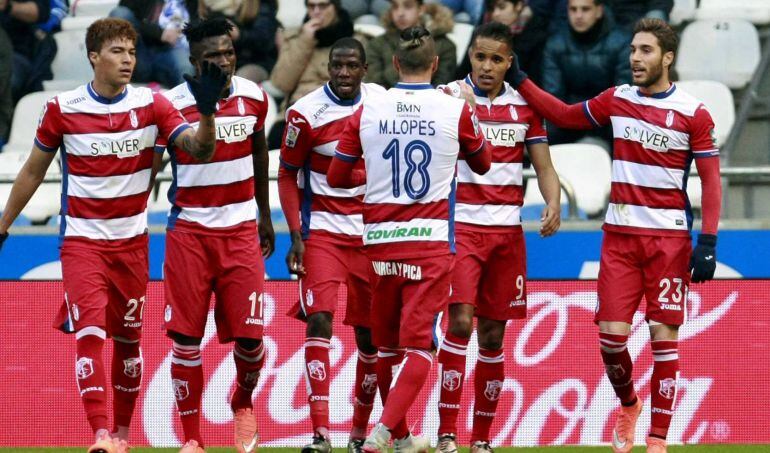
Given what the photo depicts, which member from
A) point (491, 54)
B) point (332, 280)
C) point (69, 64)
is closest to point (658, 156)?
point (491, 54)

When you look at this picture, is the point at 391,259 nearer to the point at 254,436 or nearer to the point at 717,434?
the point at 254,436

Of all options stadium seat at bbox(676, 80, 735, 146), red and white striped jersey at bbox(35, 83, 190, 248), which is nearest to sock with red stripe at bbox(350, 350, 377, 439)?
red and white striped jersey at bbox(35, 83, 190, 248)

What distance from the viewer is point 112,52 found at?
7.66 metres

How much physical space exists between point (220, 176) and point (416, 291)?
1367 millimetres

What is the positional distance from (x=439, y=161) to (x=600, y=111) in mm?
1393

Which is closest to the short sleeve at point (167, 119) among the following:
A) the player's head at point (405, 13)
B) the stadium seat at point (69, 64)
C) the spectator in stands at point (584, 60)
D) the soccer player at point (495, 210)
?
the soccer player at point (495, 210)

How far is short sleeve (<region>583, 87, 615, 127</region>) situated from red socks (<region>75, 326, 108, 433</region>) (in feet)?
9.87

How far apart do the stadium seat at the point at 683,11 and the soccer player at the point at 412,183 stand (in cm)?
575

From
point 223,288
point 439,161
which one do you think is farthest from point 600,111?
point 223,288

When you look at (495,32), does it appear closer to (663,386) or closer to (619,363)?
(619,363)

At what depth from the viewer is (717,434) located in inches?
371

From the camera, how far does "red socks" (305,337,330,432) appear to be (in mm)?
7789

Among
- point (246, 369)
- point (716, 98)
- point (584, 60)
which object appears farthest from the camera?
point (716, 98)

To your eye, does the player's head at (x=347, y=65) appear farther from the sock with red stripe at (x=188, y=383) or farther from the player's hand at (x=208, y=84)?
the sock with red stripe at (x=188, y=383)
